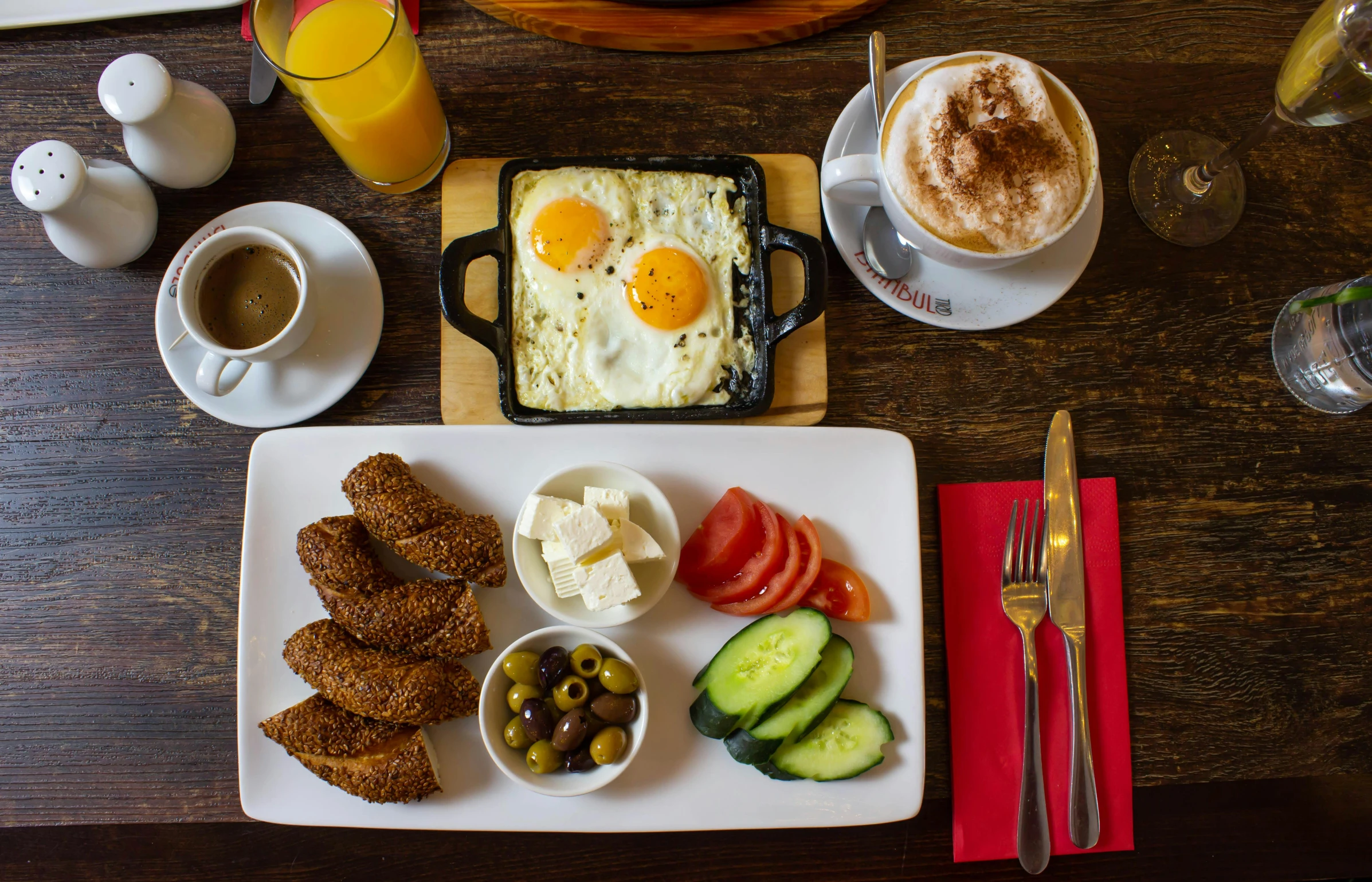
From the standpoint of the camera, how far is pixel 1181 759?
1890 millimetres

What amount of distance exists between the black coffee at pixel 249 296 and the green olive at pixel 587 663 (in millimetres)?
1037

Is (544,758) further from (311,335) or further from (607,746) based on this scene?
(311,335)

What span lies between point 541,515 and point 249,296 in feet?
2.95

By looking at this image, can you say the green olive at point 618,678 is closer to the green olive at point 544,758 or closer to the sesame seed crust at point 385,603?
the green olive at point 544,758

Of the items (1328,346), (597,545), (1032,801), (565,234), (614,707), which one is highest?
(565,234)

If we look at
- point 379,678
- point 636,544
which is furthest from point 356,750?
point 636,544

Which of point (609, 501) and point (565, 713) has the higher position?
point (609, 501)

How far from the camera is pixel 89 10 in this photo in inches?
77.9

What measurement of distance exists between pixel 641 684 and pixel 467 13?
70.3 inches

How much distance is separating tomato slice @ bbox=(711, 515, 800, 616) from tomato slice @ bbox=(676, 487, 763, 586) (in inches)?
2.5

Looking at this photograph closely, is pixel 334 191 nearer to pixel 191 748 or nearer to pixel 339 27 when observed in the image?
pixel 339 27

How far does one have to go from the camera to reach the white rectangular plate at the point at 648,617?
5.79 ft

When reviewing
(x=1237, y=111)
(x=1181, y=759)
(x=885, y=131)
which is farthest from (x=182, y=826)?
(x=1237, y=111)

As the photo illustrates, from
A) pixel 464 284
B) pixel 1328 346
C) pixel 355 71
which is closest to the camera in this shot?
pixel 355 71
